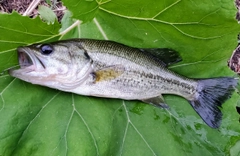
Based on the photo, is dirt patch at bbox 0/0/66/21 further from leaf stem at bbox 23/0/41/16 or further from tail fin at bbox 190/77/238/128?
tail fin at bbox 190/77/238/128

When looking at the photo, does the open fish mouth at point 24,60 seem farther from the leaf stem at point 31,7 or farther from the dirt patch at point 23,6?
the dirt patch at point 23,6

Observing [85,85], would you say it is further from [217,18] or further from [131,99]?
[217,18]

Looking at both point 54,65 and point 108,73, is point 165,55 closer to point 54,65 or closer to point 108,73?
point 108,73

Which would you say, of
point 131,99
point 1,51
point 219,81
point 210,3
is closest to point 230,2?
point 210,3

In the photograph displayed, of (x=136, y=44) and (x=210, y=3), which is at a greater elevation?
(x=210, y=3)

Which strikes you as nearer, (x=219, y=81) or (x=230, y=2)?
(x=230, y=2)

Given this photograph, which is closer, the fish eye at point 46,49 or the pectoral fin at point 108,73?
the fish eye at point 46,49

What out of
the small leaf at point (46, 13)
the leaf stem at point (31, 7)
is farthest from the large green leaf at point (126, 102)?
the leaf stem at point (31, 7)
